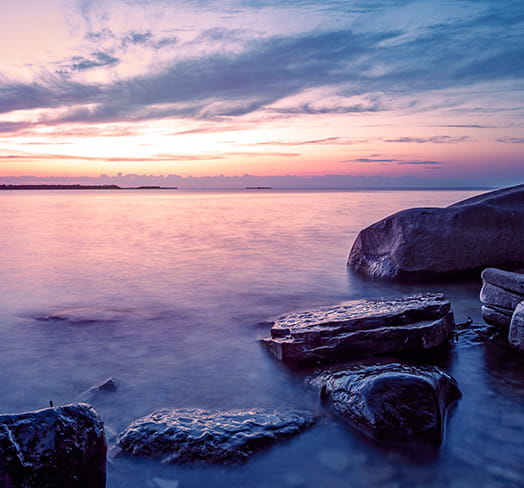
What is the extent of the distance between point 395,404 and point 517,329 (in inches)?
83.0

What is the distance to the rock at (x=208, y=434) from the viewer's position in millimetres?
3008

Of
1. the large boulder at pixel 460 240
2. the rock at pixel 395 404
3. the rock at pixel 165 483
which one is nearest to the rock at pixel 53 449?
the rock at pixel 165 483

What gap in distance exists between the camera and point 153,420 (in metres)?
3.36

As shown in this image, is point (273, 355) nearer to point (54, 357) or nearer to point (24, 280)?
point (54, 357)

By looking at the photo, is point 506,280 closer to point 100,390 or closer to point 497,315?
point 497,315

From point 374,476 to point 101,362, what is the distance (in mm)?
3093

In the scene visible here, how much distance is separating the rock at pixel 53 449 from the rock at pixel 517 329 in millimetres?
3969

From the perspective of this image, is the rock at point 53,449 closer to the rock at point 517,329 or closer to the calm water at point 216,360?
the calm water at point 216,360

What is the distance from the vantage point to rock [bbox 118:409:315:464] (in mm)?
3008

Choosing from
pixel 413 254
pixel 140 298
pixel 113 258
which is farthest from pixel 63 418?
pixel 113 258

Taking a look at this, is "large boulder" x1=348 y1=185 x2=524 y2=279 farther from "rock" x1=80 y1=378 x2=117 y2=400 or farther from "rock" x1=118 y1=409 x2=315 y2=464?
"rock" x1=80 y1=378 x2=117 y2=400

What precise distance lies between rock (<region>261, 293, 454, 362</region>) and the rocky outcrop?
513 mm

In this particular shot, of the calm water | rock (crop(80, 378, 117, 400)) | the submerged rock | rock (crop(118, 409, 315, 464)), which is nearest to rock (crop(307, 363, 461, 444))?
the calm water

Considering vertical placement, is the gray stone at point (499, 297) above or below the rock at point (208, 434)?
above
